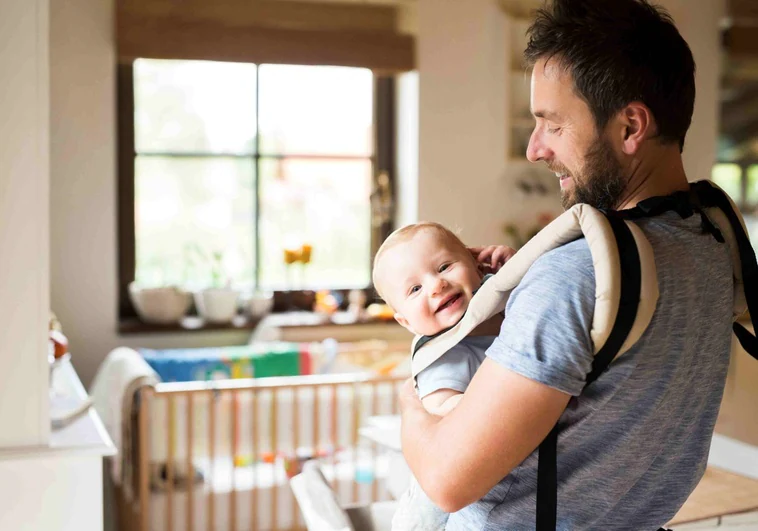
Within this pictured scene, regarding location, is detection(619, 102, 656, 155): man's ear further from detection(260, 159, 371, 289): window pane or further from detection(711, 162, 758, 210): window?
detection(711, 162, 758, 210): window

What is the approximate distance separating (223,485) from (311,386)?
0.51 meters

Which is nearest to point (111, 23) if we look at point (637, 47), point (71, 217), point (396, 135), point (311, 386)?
point (71, 217)

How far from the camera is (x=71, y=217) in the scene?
426 cm

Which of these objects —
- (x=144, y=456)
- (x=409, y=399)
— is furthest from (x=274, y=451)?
(x=409, y=399)

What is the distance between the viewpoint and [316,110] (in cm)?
481

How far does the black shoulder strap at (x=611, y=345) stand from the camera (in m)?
0.86

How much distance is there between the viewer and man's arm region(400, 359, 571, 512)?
2.88ft

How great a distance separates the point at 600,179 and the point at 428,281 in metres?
0.32

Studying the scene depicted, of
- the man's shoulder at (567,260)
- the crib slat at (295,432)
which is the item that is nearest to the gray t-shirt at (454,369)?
the man's shoulder at (567,260)

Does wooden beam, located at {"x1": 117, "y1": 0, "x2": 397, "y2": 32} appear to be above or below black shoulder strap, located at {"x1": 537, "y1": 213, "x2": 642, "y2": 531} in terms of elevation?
above

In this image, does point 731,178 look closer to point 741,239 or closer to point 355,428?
point 355,428

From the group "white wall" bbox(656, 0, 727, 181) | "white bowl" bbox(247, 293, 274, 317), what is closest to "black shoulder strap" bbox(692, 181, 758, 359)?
"white bowl" bbox(247, 293, 274, 317)

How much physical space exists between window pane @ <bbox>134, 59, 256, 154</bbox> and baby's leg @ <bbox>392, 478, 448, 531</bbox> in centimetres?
A: 363

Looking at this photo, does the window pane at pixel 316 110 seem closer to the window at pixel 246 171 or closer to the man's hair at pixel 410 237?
the window at pixel 246 171
